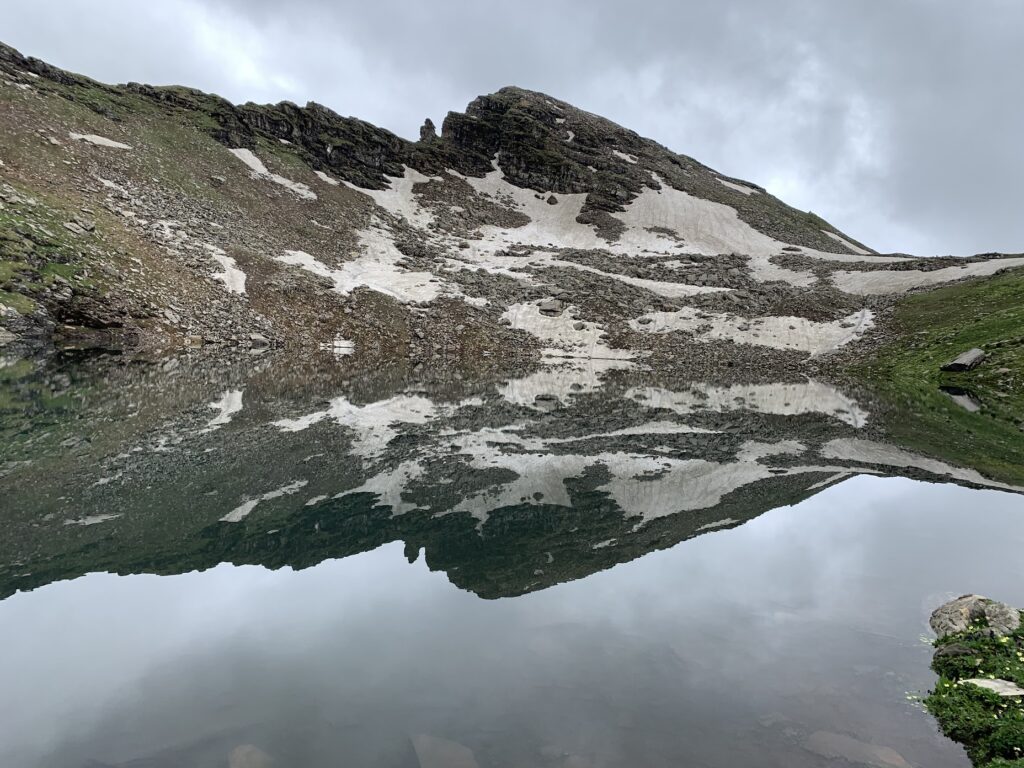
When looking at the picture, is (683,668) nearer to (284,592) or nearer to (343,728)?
(343,728)

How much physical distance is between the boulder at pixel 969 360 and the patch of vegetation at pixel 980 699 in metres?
57.4

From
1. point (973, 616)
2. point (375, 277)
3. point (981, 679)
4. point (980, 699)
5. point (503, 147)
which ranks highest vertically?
point (503, 147)

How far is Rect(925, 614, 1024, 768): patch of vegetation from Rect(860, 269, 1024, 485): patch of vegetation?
14.5 m

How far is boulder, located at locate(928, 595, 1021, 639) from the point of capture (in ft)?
32.3

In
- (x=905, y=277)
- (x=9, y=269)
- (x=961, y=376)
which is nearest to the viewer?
(x=9, y=269)

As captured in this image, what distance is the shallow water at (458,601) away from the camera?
7238mm

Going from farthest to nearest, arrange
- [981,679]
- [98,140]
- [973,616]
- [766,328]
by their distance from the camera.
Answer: [766,328] → [98,140] → [973,616] → [981,679]

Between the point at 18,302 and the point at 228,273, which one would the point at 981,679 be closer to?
the point at 18,302

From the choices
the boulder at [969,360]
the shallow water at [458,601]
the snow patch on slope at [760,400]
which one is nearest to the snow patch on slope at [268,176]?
the snow patch on slope at [760,400]

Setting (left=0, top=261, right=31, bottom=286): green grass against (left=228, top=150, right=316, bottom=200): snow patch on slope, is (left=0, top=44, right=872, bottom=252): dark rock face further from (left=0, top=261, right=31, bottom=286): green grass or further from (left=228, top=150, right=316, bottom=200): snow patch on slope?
(left=0, top=261, right=31, bottom=286): green grass

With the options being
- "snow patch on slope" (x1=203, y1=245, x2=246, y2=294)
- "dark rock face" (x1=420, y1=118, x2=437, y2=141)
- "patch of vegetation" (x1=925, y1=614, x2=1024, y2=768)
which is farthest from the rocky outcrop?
"dark rock face" (x1=420, y1=118, x2=437, y2=141)

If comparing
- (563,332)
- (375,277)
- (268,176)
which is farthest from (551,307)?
(268,176)

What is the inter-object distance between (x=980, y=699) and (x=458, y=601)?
8.19 metres

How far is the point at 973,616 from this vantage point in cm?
1022
